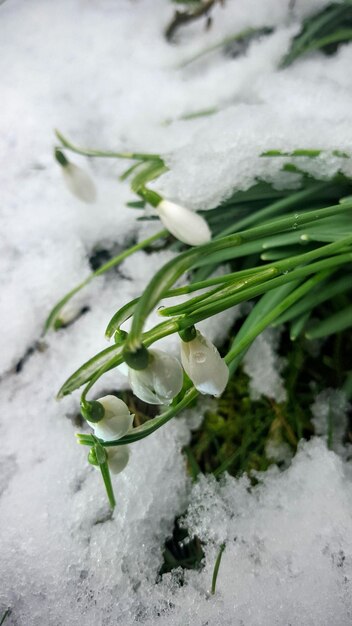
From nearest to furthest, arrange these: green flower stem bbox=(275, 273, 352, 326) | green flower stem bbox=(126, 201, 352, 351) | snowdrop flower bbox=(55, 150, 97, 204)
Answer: green flower stem bbox=(126, 201, 352, 351)
green flower stem bbox=(275, 273, 352, 326)
snowdrop flower bbox=(55, 150, 97, 204)

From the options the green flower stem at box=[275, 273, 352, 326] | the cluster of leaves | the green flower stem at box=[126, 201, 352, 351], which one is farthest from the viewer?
the cluster of leaves

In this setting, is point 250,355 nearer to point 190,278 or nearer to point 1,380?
point 190,278

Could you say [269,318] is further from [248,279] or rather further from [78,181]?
→ [78,181]

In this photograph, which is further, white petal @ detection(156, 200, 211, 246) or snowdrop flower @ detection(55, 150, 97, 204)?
snowdrop flower @ detection(55, 150, 97, 204)

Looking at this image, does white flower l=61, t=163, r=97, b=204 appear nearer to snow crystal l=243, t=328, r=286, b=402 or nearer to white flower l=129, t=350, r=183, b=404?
snow crystal l=243, t=328, r=286, b=402

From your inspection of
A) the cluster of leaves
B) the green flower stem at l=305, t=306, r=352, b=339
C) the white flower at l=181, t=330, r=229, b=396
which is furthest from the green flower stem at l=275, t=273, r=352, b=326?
the cluster of leaves

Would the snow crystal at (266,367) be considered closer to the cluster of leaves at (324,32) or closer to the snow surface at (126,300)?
the snow surface at (126,300)

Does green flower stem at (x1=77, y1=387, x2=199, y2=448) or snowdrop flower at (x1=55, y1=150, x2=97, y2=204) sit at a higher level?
snowdrop flower at (x1=55, y1=150, x2=97, y2=204)
